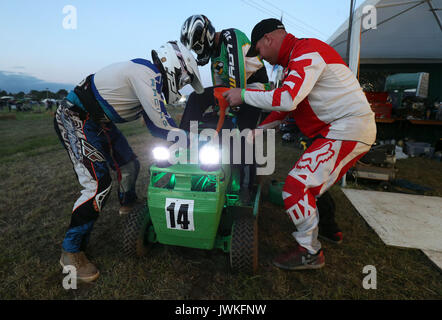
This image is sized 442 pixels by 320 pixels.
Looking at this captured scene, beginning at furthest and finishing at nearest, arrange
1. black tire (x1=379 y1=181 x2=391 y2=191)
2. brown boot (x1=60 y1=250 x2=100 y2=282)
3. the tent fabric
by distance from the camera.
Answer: the tent fabric
black tire (x1=379 y1=181 x2=391 y2=191)
brown boot (x1=60 y1=250 x2=100 y2=282)

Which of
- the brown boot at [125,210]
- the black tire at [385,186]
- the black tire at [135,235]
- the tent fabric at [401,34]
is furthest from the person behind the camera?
the tent fabric at [401,34]

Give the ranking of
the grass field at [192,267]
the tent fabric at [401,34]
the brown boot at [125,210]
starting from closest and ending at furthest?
the grass field at [192,267] < the brown boot at [125,210] < the tent fabric at [401,34]

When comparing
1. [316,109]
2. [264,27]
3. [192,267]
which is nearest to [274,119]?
[316,109]

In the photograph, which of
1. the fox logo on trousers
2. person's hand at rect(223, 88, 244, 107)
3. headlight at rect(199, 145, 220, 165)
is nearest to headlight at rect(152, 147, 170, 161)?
headlight at rect(199, 145, 220, 165)

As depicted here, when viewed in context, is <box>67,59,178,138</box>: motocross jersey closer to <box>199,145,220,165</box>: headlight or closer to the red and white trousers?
<box>199,145,220,165</box>: headlight

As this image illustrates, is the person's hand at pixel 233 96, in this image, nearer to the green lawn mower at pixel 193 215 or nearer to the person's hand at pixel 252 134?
the green lawn mower at pixel 193 215

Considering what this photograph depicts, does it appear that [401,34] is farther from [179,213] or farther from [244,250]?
[179,213]

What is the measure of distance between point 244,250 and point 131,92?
1743 millimetres

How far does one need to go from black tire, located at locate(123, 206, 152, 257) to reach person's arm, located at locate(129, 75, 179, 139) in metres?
0.89

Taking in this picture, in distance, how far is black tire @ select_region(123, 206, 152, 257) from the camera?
2123 millimetres

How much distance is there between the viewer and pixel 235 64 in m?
2.59

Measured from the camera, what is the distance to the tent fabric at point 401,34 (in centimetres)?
631

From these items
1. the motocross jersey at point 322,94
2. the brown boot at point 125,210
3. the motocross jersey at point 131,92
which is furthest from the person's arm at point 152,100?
the brown boot at point 125,210

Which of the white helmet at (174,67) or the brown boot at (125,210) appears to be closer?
the white helmet at (174,67)
